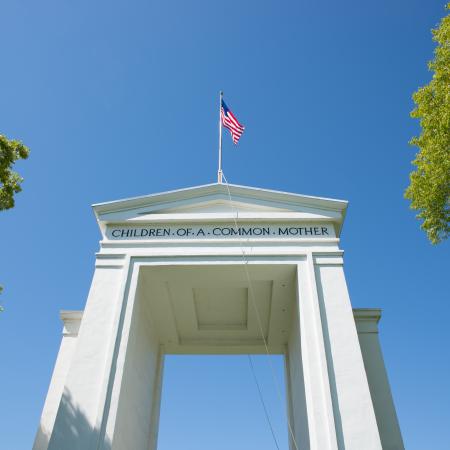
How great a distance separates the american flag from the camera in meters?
16.5

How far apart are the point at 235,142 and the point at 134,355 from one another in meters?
8.65

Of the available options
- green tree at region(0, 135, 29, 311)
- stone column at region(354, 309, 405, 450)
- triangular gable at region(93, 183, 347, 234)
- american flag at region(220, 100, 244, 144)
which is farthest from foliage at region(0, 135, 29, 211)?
stone column at region(354, 309, 405, 450)

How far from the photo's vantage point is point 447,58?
12469mm

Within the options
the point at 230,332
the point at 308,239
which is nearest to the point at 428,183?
the point at 308,239

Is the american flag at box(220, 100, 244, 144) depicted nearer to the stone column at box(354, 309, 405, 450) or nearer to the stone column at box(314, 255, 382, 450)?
the stone column at box(314, 255, 382, 450)

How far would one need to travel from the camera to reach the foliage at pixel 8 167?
41.5ft

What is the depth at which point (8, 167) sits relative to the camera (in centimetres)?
1294

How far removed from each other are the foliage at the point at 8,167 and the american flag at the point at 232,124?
746 centimetres

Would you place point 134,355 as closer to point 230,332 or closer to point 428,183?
point 230,332

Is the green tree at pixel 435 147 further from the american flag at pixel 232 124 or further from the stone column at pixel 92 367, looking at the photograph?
the stone column at pixel 92 367

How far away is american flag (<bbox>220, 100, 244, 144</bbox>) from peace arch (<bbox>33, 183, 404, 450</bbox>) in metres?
3.62

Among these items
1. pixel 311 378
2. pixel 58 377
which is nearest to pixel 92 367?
pixel 58 377

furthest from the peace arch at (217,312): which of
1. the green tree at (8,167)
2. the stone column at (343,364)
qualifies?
the green tree at (8,167)

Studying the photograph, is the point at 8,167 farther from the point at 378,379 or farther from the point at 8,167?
the point at 378,379
